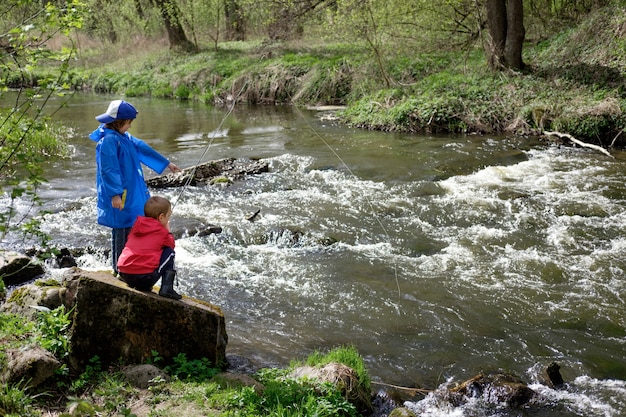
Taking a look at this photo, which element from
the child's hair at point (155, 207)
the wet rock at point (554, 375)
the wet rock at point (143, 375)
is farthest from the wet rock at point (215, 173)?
the wet rock at point (554, 375)

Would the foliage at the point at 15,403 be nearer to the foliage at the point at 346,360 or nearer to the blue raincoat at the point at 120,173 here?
the blue raincoat at the point at 120,173

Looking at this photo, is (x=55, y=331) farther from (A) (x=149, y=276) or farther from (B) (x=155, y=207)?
(B) (x=155, y=207)

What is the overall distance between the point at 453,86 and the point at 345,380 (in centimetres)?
1523

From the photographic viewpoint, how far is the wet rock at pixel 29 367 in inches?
164

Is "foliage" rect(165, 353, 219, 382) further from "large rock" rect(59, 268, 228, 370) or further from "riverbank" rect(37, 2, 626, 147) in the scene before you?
"riverbank" rect(37, 2, 626, 147)

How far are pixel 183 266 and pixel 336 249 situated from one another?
2.32 m

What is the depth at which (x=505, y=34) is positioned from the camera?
61.1 feet

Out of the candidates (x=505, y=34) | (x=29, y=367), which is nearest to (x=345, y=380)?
(x=29, y=367)

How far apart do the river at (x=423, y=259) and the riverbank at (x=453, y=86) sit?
1448mm

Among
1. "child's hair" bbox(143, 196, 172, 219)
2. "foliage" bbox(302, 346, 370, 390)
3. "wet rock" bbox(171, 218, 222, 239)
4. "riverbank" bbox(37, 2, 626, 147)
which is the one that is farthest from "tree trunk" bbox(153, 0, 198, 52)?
"foliage" bbox(302, 346, 370, 390)

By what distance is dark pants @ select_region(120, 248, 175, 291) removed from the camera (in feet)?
16.0

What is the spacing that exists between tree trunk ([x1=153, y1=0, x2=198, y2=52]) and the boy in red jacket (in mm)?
30917

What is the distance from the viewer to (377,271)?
788 centimetres

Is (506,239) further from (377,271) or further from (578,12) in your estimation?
(578,12)
